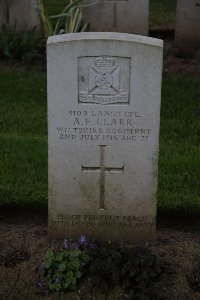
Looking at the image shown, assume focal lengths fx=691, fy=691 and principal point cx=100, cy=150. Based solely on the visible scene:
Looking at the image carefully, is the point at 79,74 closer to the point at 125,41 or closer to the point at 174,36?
the point at 125,41

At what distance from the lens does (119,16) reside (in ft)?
28.7

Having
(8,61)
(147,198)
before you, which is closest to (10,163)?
(147,198)

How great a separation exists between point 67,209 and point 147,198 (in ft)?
1.68

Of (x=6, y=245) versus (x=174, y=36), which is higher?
(x=174, y=36)

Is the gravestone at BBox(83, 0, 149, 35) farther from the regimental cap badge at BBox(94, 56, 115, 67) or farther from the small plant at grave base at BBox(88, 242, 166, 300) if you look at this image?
the small plant at grave base at BBox(88, 242, 166, 300)

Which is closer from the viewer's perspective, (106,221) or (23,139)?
(106,221)

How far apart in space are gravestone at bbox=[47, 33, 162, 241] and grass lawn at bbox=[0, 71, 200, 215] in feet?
1.97

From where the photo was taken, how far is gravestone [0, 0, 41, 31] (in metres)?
8.74

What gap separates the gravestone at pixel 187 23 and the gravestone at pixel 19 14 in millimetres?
1784

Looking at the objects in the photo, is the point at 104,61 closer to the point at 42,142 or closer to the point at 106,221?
the point at 106,221

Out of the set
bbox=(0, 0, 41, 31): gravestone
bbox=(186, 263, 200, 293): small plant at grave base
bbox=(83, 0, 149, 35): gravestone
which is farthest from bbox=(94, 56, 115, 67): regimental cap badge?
bbox=(0, 0, 41, 31): gravestone

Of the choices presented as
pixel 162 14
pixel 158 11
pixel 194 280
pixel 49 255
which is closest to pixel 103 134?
pixel 49 255

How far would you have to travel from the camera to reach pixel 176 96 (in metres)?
7.23

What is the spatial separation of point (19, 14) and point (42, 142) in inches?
129
